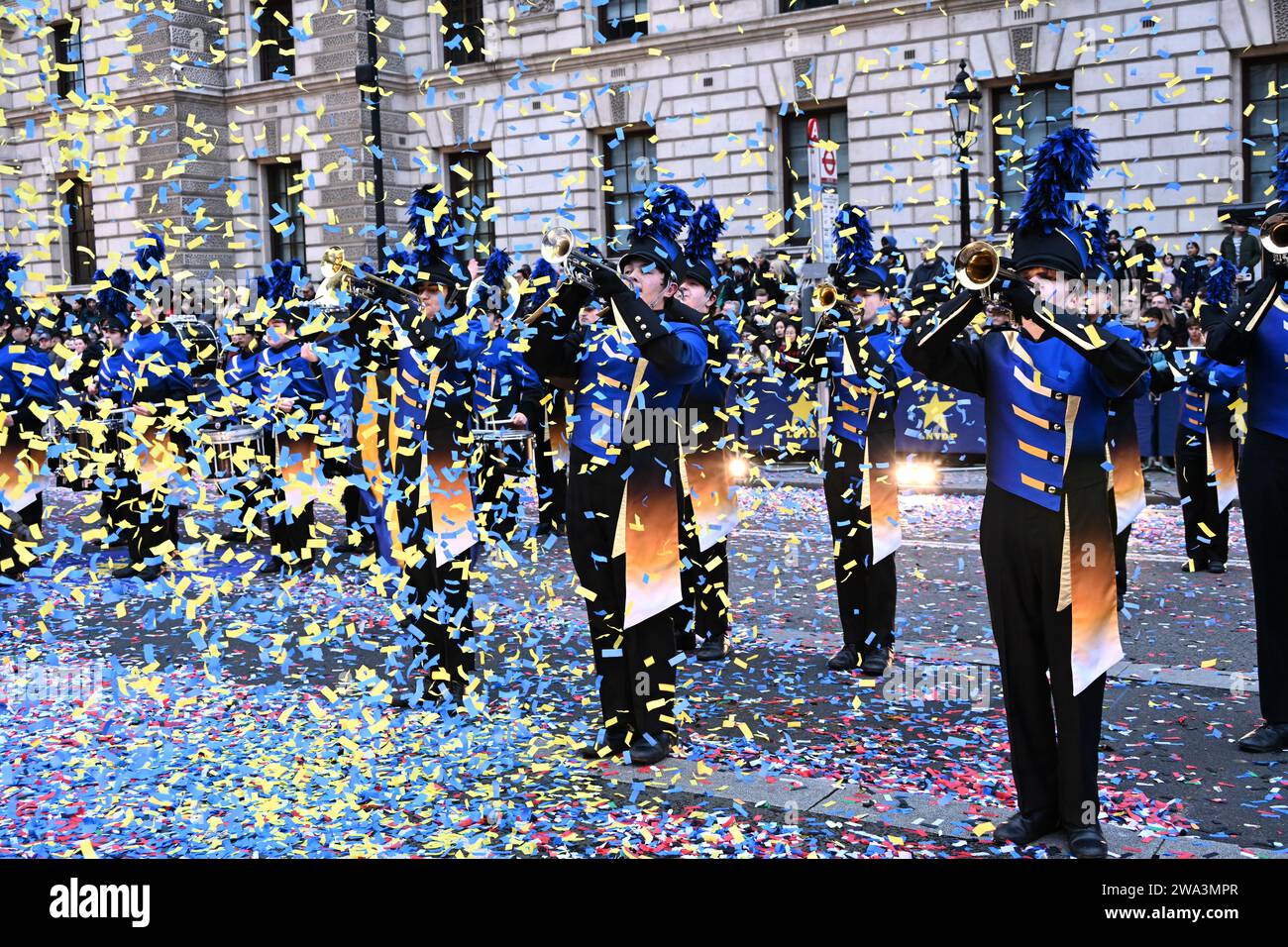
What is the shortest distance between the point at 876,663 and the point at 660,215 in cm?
293

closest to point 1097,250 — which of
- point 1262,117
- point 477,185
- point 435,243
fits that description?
point 435,243

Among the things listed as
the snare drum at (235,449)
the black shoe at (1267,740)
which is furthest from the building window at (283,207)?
the black shoe at (1267,740)

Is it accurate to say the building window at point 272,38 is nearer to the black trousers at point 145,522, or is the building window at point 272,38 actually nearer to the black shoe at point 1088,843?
the black trousers at point 145,522

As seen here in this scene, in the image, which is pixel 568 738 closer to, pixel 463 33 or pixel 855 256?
pixel 855 256

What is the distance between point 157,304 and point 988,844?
9.35 meters

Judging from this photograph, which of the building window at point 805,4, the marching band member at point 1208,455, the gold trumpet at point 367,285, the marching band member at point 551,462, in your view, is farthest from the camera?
the building window at point 805,4

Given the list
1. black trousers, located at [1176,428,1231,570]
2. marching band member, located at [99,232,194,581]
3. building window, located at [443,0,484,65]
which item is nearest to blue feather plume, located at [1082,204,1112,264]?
black trousers, located at [1176,428,1231,570]

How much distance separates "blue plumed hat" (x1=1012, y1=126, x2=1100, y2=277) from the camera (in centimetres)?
498

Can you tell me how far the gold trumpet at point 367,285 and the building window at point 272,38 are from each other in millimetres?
28020

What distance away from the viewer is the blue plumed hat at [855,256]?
7.89 m

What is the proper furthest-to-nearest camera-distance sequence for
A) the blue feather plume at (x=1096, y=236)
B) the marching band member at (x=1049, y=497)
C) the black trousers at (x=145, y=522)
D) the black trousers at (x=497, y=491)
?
the black trousers at (x=497, y=491)
the black trousers at (x=145, y=522)
the blue feather plume at (x=1096, y=236)
the marching band member at (x=1049, y=497)

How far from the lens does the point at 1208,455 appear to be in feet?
32.9

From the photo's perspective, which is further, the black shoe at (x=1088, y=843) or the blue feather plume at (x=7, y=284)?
the blue feather plume at (x=7, y=284)

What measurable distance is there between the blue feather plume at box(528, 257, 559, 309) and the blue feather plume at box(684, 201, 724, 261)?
3.35 ft
